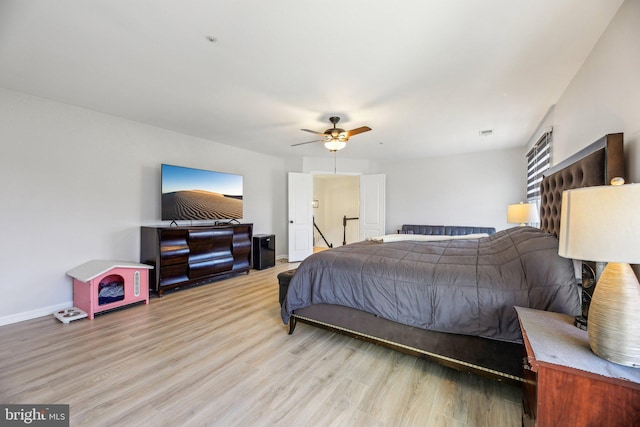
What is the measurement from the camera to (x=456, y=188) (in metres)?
5.43

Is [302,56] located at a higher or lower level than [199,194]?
higher

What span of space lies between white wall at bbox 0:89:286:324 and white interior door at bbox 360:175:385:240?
4.05 metres

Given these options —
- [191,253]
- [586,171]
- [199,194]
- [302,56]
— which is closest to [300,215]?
[199,194]

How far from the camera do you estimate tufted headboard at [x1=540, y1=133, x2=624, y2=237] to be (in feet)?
4.53

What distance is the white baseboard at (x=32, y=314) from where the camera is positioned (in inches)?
103

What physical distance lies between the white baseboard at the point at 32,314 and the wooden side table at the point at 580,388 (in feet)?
14.4

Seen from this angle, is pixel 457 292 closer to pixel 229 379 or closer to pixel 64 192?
pixel 229 379

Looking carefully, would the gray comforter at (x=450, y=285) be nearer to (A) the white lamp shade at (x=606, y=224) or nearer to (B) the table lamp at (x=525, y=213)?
(A) the white lamp shade at (x=606, y=224)

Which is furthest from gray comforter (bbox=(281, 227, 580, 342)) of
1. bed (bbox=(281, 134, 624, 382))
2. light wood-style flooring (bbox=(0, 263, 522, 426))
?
light wood-style flooring (bbox=(0, 263, 522, 426))

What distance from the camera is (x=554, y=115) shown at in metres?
2.86

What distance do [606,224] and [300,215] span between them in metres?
5.12

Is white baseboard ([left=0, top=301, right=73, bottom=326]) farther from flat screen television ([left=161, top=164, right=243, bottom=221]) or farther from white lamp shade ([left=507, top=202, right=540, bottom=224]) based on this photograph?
white lamp shade ([left=507, top=202, right=540, bottom=224])

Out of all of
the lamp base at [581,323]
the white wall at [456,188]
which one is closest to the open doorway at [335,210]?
the white wall at [456,188]

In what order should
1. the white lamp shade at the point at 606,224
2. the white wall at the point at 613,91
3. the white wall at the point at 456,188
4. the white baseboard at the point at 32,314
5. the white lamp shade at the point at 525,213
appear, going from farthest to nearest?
the white wall at the point at 456,188
the white lamp shade at the point at 525,213
the white baseboard at the point at 32,314
the white wall at the point at 613,91
the white lamp shade at the point at 606,224
